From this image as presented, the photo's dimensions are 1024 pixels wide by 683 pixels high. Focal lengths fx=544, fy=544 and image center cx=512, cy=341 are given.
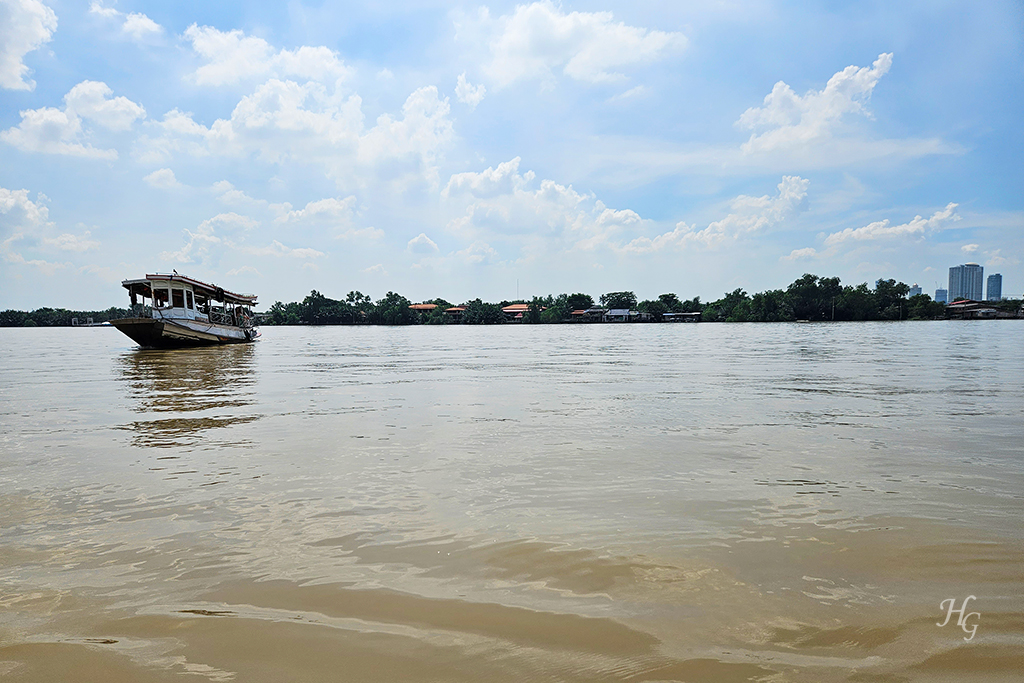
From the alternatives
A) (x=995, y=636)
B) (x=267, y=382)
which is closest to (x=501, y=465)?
(x=995, y=636)

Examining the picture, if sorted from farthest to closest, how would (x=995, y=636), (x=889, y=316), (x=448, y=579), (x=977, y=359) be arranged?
(x=889, y=316) → (x=977, y=359) → (x=448, y=579) → (x=995, y=636)

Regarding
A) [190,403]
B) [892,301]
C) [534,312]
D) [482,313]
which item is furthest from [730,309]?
[190,403]

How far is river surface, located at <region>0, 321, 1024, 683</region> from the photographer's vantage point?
251 centimetres

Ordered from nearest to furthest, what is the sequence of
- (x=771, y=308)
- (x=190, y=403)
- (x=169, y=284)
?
(x=190, y=403) < (x=169, y=284) < (x=771, y=308)

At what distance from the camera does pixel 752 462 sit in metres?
5.92

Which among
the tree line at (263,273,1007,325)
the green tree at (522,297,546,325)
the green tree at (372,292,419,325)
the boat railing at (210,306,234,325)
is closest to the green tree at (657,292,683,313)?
the tree line at (263,273,1007,325)

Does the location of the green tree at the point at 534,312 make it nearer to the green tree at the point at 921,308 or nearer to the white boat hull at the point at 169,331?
the green tree at the point at 921,308

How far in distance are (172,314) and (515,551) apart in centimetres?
3335

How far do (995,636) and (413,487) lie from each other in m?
4.10

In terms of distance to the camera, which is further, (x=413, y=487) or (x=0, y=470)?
(x=0, y=470)

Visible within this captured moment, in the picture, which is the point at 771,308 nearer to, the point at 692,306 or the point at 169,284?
the point at 692,306

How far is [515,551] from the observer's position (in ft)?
12.0

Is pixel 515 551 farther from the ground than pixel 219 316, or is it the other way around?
pixel 219 316

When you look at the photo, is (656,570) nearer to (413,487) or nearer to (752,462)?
(413,487)
